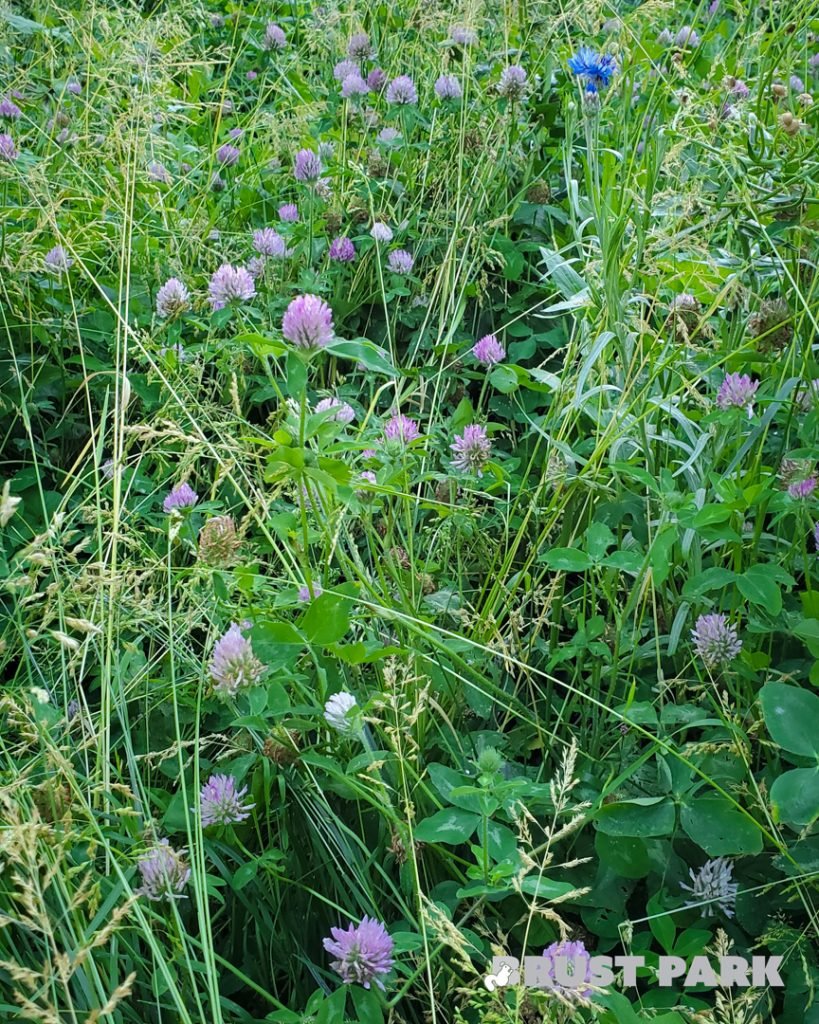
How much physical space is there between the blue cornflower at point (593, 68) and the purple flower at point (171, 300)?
0.88 metres

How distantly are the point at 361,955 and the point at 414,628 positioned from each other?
1.04ft

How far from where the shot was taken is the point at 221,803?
3.33 ft

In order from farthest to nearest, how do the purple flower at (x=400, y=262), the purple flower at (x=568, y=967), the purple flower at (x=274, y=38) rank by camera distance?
the purple flower at (x=274, y=38)
the purple flower at (x=400, y=262)
the purple flower at (x=568, y=967)

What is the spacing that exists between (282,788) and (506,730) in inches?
13.5

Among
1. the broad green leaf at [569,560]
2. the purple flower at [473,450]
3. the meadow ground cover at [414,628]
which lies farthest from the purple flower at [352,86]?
the broad green leaf at [569,560]

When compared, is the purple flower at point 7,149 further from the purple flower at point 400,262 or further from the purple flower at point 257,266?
the purple flower at point 400,262

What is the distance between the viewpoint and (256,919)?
1.01 metres

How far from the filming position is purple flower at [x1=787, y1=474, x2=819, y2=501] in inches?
46.4

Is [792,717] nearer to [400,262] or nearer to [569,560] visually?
[569,560]

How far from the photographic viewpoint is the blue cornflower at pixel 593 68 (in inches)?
73.8

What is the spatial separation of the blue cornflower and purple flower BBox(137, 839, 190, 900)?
5.25ft

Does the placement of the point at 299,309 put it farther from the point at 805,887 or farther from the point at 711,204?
the point at 805,887

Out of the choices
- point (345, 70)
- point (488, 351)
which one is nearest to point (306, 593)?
point (488, 351)

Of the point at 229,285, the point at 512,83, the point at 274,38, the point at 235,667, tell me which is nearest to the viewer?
the point at 235,667
